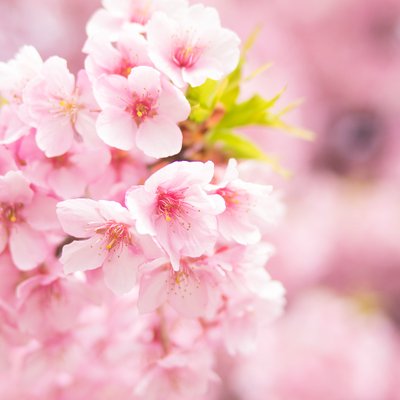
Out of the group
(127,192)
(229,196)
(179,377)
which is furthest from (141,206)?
(179,377)

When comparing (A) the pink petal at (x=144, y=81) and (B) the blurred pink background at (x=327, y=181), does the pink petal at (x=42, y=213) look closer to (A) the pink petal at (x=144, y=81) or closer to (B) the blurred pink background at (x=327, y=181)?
(A) the pink petal at (x=144, y=81)

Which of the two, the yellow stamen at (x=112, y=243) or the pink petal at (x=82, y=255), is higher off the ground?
the yellow stamen at (x=112, y=243)

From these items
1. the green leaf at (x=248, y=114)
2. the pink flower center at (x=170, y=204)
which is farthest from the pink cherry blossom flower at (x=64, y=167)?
the green leaf at (x=248, y=114)

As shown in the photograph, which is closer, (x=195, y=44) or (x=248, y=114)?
(x=195, y=44)

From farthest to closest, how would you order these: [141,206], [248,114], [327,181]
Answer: [327,181], [248,114], [141,206]

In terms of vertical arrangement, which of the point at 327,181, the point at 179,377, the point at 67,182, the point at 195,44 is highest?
the point at 195,44

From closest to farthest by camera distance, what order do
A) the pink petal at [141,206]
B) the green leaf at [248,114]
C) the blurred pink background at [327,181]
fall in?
1. the pink petal at [141,206]
2. the green leaf at [248,114]
3. the blurred pink background at [327,181]

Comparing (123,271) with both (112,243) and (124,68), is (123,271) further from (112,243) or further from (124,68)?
(124,68)
